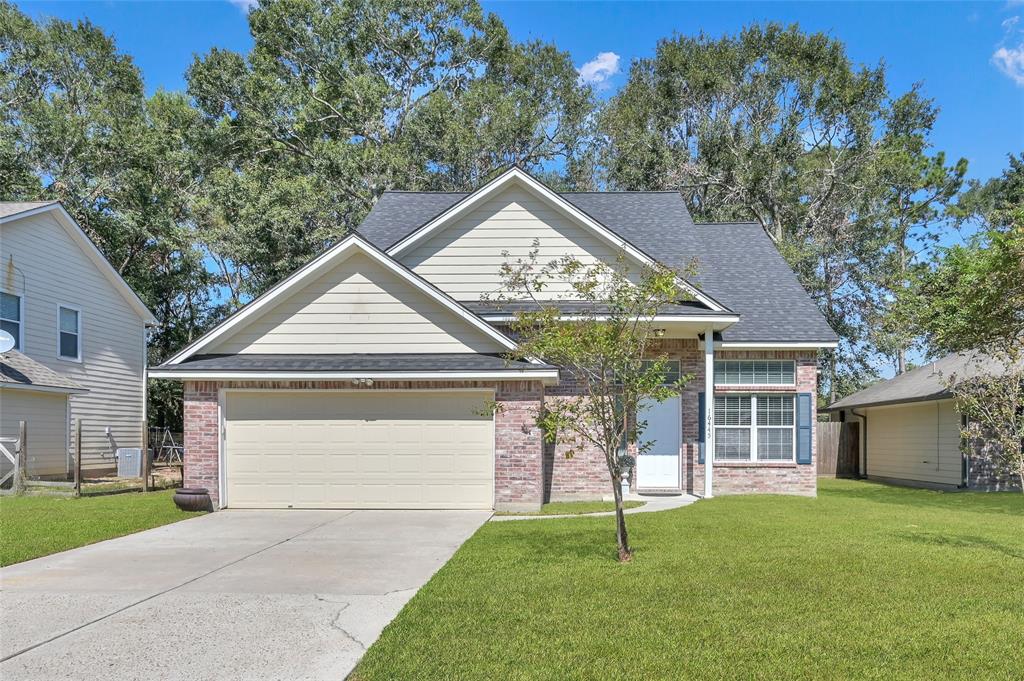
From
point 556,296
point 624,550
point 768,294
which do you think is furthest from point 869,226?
point 624,550

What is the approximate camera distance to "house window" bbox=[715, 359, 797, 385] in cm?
1641

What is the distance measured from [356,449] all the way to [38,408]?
10321 millimetres

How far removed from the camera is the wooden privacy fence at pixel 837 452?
2612cm

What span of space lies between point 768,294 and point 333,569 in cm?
1271

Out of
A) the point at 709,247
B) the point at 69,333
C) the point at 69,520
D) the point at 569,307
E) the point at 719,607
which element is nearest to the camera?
the point at 719,607

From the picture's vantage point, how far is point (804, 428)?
16.1m

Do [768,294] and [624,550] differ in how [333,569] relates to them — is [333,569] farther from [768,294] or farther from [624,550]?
[768,294]

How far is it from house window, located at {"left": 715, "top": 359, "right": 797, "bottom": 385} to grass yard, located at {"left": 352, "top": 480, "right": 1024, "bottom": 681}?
17.8 ft

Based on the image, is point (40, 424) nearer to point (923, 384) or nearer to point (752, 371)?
point (752, 371)

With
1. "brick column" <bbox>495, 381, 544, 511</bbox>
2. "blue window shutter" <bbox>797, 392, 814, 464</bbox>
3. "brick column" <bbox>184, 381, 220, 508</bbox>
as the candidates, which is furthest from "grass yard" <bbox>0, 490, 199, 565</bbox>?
"blue window shutter" <bbox>797, 392, 814, 464</bbox>

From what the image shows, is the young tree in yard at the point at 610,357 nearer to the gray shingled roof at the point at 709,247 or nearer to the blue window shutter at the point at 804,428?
the gray shingled roof at the point at 709,247

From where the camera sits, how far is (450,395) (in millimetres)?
13562

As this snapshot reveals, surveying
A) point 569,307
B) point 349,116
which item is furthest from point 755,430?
point 349,116

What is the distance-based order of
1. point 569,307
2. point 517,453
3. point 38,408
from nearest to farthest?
1. point 517,453
2. point 569,307
3. point 38,408
